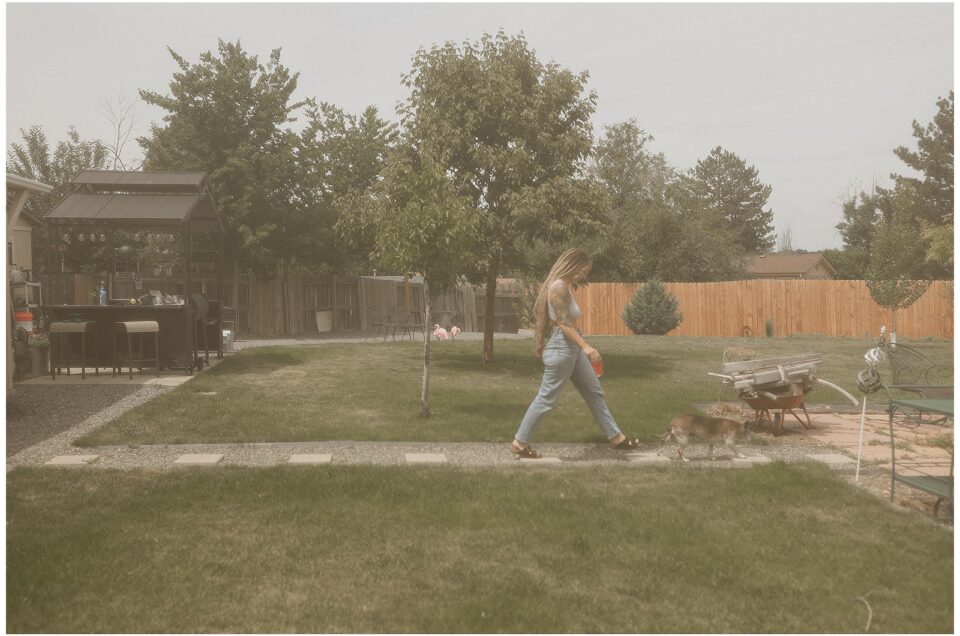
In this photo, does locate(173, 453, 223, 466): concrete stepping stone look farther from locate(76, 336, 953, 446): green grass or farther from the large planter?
the large planter

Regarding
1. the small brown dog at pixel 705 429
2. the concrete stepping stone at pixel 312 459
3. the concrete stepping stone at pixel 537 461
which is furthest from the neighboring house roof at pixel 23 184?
the small brown dog at pixel 705 429

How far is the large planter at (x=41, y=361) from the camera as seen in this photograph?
1280 cm

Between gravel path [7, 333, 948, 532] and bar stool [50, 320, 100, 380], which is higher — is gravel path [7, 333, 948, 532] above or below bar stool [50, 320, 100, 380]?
below

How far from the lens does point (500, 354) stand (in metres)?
18.0

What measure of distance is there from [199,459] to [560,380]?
10.1 feet

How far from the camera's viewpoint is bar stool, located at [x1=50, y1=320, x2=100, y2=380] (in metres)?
12.1

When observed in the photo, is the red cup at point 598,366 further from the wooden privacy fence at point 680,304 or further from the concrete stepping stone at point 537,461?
the wooden privacy fence at point 680,304

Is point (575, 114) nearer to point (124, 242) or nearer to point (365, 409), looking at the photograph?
point (365, 409)

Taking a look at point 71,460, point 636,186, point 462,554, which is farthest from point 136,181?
point 636,186

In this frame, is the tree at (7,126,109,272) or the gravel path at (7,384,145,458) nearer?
→ the gravel path at (7,384,145,458)

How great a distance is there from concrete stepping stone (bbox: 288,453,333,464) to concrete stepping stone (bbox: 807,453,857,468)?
412cm

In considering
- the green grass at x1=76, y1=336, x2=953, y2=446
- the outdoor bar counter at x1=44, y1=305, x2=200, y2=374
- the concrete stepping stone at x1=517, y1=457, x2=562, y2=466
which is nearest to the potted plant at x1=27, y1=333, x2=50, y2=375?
the outdoor bar counter at x1=44, y1=305, x2=200, y2=374

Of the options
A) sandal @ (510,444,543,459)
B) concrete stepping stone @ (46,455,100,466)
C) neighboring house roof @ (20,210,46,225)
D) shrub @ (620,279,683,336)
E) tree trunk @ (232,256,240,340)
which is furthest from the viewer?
shrub @ (620,279,683,336)

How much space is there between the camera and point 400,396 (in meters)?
11.0
